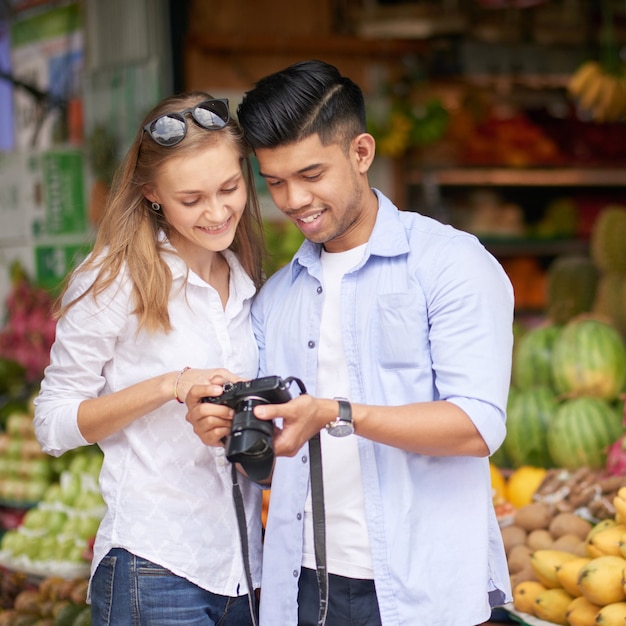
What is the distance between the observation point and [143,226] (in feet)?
7.05

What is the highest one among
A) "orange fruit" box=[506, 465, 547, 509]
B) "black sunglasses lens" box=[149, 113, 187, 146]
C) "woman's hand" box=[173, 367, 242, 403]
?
"black sunglasses lens" box=[149, 113, 187, 146]

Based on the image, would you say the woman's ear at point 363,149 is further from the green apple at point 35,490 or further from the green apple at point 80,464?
the green apple at point 35,490

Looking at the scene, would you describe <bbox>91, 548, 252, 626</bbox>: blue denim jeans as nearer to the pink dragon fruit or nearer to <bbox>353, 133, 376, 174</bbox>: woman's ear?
<bbox>353, 133, 376, 174</bbox>: woman's ear

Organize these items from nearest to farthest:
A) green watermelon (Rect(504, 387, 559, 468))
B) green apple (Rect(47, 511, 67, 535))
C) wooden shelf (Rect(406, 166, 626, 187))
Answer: green watermelon (Rect(504, 387, 559, 468)), green apple (Rect(47, 511, 67, 535)), wooden shelf (Rect(406, 166, 626, 187))

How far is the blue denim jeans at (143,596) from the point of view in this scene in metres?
2.03

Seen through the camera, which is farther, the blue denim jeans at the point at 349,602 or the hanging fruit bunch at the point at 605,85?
the hanging fruit bunch at the point at 605,85

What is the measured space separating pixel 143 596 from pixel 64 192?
175 inches

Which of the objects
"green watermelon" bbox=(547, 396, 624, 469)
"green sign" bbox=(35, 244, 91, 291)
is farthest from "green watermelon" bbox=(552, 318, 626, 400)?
"green sign" bbox=(35, 244, 91, 291)

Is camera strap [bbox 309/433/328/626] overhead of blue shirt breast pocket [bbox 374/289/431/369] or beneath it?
beneath

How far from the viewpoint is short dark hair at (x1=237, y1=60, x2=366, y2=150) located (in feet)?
6.57

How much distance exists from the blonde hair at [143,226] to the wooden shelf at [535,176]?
5.33 metres

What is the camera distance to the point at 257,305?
7.64 ft

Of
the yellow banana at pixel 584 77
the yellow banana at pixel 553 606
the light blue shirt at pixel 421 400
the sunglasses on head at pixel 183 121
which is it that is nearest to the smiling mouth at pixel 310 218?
the light blue shirt at pixel 421 400

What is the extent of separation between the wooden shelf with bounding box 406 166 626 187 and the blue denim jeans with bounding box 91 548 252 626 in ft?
18.4
